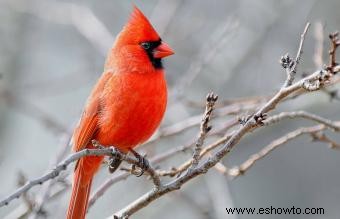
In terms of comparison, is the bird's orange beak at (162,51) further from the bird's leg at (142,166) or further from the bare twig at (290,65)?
the bare twig at (290,65)

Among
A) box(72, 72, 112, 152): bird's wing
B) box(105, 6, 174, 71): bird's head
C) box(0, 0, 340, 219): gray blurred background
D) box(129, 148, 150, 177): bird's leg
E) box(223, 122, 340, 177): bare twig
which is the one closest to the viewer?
box(129, 148, 150, 177): bird's leg

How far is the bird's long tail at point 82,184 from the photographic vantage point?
10.8ft

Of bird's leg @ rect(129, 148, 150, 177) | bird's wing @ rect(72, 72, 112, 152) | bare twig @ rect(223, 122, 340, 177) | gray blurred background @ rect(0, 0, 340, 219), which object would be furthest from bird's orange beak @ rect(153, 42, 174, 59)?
gray blurred background @ rect(0, 0, 340, 219)

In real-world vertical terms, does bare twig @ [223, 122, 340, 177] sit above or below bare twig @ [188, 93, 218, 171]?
below

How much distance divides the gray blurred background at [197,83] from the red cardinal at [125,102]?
1047 mm

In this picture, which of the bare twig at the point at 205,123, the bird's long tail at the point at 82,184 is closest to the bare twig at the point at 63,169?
the bare twig at the point at 205,123

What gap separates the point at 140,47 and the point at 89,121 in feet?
1.62

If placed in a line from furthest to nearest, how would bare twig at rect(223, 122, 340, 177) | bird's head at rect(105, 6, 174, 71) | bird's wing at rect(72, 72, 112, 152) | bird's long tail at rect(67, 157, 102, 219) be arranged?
bird's head at rect(105, 6, 174, 71) < bird's wing at rect(72, 72, 112, 152) < bird's long tail at rect(67, 157, 102, 219) < bare twig at rect(223, 122, 340, 177)

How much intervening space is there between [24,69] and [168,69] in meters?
1.39

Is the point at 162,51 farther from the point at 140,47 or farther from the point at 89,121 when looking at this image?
the point at 89,121

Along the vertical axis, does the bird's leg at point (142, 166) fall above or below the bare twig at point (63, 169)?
below

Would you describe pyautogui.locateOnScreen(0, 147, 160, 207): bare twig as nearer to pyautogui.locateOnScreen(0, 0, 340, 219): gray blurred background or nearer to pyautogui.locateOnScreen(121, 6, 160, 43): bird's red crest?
pyautogui.locateOnScreen(121, 6, 160, 43): bird's red crest

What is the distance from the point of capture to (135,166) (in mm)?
3008

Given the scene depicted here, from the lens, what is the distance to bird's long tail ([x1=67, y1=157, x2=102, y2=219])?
3297 mm
